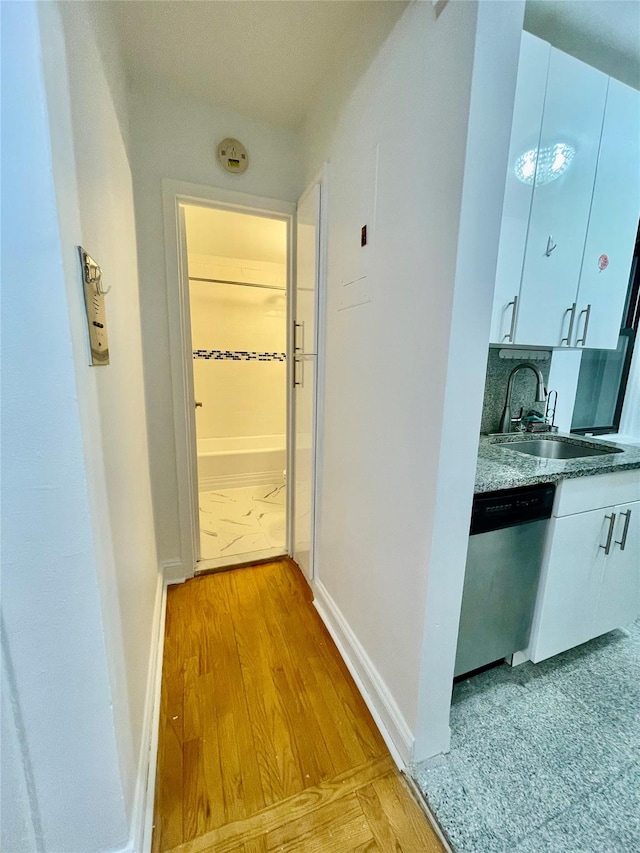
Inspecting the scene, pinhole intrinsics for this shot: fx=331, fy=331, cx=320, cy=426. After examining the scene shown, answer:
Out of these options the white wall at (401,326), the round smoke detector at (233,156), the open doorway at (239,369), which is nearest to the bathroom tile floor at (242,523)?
the open doorway at (239,369)

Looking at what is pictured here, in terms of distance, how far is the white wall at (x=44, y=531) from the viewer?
0.52 m

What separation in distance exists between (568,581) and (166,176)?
256 centimetres

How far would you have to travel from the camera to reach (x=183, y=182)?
1647 mm

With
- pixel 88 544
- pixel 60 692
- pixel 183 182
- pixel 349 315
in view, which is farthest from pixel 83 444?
pixel 183 182

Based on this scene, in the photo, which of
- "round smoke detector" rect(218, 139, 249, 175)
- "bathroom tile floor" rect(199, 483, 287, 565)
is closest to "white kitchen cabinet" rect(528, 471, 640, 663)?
"bathroom tile floor" rect(199, 483, 287, 565)

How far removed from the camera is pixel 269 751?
1.11 metres

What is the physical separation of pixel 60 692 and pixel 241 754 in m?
0.75

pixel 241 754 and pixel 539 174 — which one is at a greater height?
pixel 539 174

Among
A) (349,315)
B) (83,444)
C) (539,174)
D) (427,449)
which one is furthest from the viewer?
(349,315)

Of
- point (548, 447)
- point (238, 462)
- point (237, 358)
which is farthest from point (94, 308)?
point (237, 358)

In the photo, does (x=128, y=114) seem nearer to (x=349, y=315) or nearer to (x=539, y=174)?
(x=349, y=315)

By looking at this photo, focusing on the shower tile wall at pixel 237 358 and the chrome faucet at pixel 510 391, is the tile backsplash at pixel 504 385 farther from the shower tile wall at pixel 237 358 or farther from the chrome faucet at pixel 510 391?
the shower tile wall at pixel 237 358

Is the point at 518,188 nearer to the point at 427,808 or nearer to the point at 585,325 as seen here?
the point at 585,325

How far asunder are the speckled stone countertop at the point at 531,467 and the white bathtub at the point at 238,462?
256 cm
